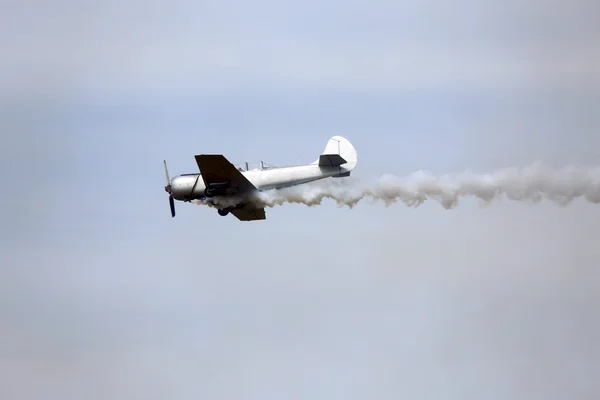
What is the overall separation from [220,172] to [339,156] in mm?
3983

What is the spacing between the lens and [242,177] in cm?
3497

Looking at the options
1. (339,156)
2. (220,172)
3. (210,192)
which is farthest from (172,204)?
(339,156)

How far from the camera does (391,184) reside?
34656mm

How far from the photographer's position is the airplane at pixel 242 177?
3469 cm

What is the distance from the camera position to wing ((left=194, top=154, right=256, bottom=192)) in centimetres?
3428

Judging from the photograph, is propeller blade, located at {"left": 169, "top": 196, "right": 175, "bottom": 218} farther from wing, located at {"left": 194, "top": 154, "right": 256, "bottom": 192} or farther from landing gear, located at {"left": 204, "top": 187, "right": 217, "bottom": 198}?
wing, located at {"left": 194, "top": 154, "right": 256, "bottom": 192}

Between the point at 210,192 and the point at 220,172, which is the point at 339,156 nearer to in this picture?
the point at 220,172

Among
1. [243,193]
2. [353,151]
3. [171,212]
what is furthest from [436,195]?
[171,212]

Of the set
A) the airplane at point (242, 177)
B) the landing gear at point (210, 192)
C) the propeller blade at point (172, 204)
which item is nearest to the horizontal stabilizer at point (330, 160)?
the airplane at point (242, 177)

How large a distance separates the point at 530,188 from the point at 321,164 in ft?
22.6

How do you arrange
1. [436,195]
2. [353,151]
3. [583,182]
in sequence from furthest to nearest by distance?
[353,151] → [436,195] → [583,182]

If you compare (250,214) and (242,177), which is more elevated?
(242,177)

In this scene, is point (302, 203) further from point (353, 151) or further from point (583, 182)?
point (583, 182)

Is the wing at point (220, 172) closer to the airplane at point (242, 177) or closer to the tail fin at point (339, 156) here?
the airplane at point (242, 177)
